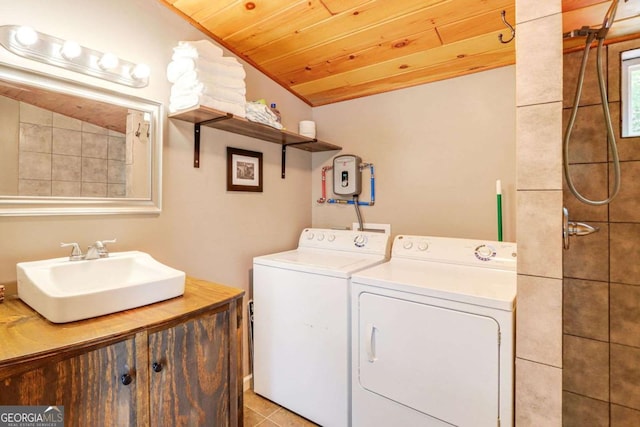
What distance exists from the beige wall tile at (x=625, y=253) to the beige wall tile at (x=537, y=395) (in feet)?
2.20

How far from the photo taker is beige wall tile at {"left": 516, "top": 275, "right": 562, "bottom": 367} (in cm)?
104

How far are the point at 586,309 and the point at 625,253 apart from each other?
298 mm

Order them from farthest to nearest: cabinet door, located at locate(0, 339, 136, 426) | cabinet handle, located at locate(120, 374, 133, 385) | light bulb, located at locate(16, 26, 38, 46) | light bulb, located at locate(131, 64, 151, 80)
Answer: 1. light bulb, located at locate(131, 64, 151, 80)
2. light bulb, located at locate(16, 26, 38, 46)
3. cabinet handle, located at locate(120, 374, 133, 385)
4. cabinet door, located at locate(0, 339, 136, 426)

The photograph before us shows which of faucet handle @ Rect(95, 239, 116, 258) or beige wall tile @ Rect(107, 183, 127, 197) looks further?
beige wall tile @ Rect(107, 183, 127, 197)

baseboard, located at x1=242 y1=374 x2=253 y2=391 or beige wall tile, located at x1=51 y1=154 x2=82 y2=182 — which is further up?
beige wall tile, located at x1=51 y1=154 x2=82 y2=182

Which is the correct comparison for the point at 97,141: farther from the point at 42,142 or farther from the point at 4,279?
the point at 4,279

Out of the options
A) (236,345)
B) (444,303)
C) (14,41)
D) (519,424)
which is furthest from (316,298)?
(14,41)

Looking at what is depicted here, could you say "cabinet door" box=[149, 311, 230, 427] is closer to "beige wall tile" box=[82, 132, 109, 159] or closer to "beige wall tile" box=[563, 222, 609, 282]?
"beige wall tile" box=[82, 132, 109, 159]

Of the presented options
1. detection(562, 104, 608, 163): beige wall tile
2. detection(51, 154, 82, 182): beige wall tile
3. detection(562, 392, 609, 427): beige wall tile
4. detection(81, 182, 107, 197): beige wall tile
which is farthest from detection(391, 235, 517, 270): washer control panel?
detection(51, 154, 82, 182): beige wall tile

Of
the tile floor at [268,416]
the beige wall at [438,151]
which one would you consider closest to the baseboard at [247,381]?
the tile floor at [268,416]

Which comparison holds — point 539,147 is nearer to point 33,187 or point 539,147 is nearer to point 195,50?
point 195,50

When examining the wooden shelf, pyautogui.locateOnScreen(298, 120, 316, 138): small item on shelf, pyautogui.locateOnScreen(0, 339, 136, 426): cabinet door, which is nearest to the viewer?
pyautogui.locateOnScreen(0, 339, 136, 426): cabinet door

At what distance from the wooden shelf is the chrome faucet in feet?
2.15

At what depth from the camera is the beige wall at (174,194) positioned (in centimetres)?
127
